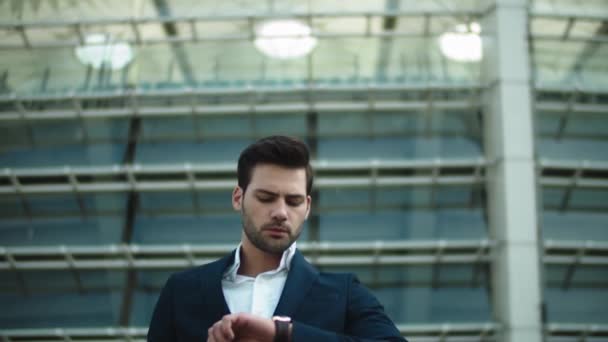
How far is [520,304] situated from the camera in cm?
1297

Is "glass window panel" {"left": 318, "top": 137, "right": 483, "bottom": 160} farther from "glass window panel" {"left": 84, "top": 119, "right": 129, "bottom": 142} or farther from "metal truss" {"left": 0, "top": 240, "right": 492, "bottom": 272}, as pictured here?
"glass window panel" {"left": 84, "top": 119, "right": 129, "bottom": 142}

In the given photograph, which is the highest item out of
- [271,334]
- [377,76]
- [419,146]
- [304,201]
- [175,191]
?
[377,76]

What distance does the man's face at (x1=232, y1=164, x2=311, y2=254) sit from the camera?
6.58 ft

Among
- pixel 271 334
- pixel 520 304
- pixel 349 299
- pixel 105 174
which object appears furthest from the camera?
pixel 105 174

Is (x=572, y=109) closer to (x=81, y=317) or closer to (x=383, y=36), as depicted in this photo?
(x=383, y=36)

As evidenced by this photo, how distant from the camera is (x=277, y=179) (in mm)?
2014

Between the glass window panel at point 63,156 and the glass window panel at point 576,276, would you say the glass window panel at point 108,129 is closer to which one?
the glass window panel at point 63,156

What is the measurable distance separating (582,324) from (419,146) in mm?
4342

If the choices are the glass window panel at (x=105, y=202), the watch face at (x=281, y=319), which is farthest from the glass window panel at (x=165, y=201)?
the watch face at (x=281, y=319)

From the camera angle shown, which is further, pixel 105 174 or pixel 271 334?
pixel 105 174

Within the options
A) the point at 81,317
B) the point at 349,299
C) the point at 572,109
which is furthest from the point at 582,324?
the point at 349,299

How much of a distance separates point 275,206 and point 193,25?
13.0 m

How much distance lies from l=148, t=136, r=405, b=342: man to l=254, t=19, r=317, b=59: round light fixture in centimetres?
1263

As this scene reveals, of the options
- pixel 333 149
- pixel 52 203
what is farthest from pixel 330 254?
pixel 52 203
